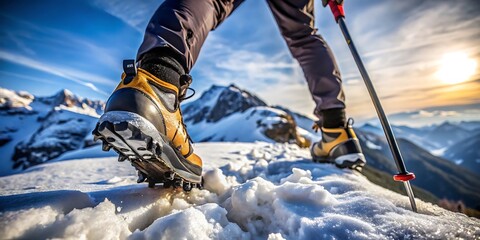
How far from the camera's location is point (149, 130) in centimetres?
90

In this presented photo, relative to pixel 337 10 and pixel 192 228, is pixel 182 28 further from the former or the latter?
pixel 337 10

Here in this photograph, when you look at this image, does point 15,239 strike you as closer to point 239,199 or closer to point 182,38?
point 239,199

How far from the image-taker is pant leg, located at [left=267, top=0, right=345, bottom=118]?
2049 millimetres

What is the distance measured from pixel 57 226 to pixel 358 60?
4.98ft

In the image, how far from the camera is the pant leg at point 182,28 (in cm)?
112

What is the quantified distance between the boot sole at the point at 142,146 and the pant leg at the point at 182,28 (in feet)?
1.35

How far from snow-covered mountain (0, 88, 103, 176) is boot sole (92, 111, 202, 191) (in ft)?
290

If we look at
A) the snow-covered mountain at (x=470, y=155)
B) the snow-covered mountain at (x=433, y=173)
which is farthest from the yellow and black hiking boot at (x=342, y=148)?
the snow-covered mountain at (x=470, y=155)

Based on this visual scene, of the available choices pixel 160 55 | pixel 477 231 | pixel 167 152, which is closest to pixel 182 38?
pixel 160 55

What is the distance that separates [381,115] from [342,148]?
847 mm

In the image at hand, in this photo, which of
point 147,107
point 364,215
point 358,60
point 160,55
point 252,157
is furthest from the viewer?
point 252,157

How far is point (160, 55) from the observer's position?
112 centimetres

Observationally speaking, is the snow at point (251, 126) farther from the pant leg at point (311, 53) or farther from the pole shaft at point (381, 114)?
the pole shaft at point (381, 114)

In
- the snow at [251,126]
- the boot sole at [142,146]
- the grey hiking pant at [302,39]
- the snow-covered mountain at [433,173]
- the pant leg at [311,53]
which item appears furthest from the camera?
the snow-covered mountain at [433,173]
